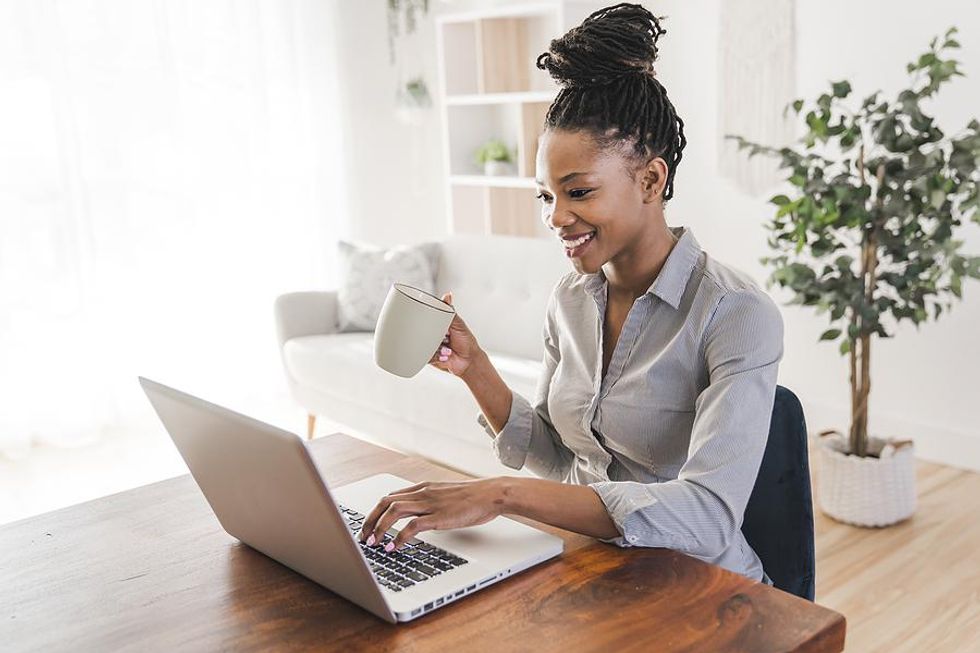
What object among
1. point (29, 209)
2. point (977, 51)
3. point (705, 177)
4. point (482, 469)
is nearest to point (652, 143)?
point (482, 469)

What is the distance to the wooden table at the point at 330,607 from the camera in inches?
35.1

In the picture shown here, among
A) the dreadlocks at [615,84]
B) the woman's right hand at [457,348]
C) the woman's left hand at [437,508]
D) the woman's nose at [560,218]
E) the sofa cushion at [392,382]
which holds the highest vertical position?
the dreadlocks at [615,84]

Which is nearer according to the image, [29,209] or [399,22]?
[29,209]

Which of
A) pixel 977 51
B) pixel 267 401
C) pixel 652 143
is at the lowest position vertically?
pixel 267 401

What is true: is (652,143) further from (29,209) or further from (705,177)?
(29,209)

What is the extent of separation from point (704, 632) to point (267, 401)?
381cm

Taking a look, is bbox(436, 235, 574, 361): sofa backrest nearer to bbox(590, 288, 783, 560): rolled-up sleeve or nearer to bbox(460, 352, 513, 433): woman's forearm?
bbox(460, 352, 513, 433): woman's forearm

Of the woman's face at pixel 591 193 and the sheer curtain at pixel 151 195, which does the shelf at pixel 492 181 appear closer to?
the sheer curtain at pixel 151 195

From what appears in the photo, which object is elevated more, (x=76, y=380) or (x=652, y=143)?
(x=652, y=143)

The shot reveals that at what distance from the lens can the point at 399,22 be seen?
4758 mm

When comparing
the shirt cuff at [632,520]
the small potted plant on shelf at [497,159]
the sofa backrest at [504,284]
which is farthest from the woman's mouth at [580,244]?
the small potted plant on shelf at [497,159]

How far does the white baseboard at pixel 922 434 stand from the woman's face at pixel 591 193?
198cm

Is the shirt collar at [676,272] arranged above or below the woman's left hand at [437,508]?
above

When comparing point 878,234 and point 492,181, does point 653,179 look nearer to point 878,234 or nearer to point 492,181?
point 878,234
